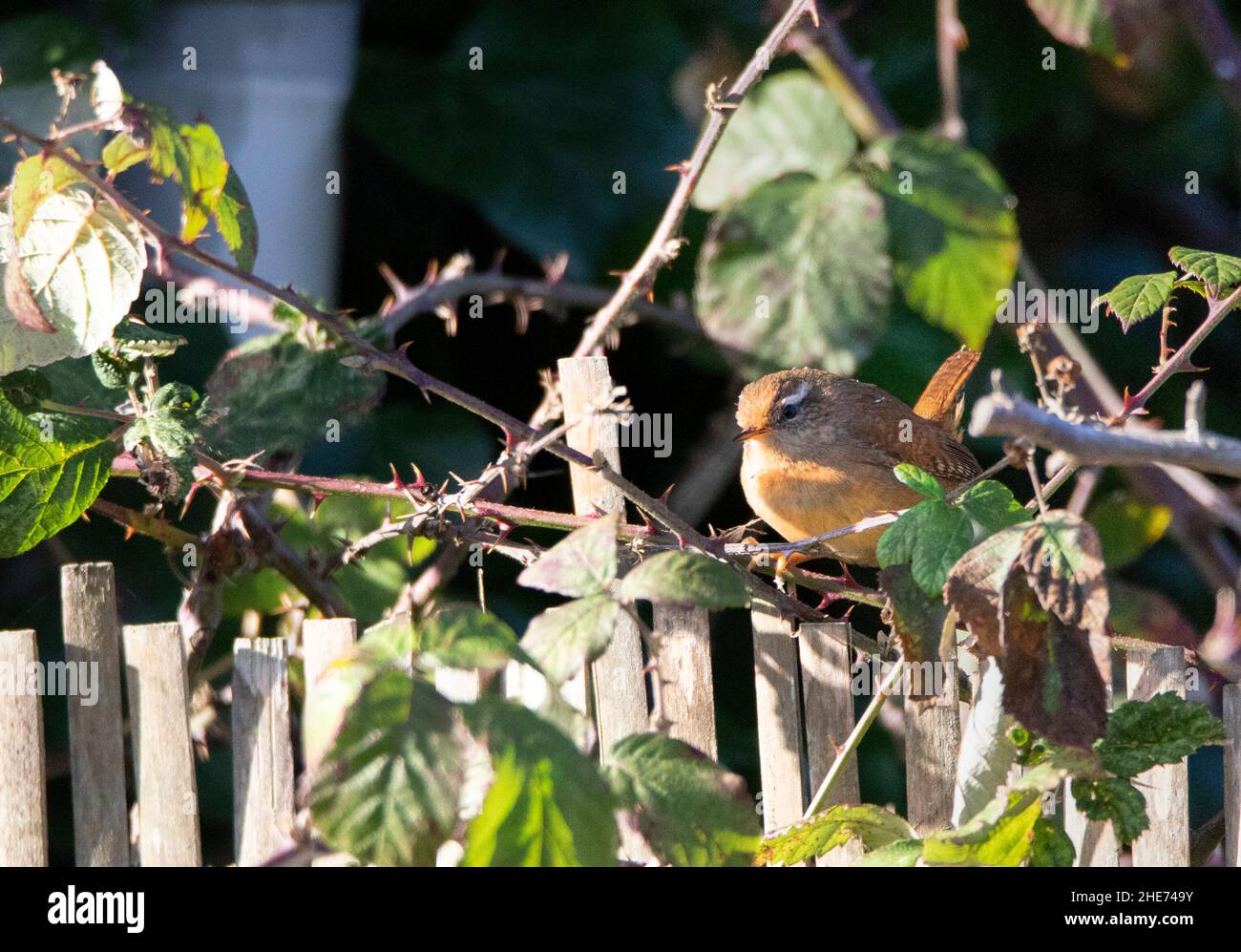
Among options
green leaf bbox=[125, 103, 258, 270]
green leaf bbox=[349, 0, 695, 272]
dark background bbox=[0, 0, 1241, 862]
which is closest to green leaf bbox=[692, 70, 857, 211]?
dark background bbox=[0, 0, 1241, 862]

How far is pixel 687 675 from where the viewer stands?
218cm

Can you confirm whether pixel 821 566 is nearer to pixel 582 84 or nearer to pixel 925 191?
pixel 925 191

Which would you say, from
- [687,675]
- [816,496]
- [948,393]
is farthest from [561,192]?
[687,675]

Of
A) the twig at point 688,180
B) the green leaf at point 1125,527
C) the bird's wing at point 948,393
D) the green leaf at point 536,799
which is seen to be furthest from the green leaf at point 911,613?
the green leaf at point 1125,527

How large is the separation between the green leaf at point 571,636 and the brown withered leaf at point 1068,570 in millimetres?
531

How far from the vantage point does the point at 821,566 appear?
4055 millimetres

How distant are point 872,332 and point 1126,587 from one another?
1.28 meters

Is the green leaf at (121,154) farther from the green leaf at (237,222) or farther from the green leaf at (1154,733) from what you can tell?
the green leaf at (1154,733)

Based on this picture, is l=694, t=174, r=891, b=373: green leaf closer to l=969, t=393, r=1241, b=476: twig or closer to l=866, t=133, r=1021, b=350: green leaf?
l=866, t=133, r=1021, b=350: green leaf

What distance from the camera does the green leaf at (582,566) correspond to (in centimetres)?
171

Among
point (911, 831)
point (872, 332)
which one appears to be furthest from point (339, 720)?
point (872, 332)

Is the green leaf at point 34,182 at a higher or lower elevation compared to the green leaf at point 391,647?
higher

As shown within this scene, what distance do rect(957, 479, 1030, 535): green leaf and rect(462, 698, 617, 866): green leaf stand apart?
2.27 ft
